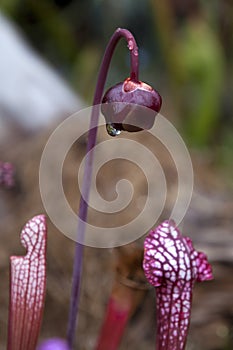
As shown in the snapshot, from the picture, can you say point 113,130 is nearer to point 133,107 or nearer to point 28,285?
point 133,107

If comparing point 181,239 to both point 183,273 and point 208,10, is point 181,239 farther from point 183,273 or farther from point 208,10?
point 208,10

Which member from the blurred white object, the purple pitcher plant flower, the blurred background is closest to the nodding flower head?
the purple pitcher plant flower

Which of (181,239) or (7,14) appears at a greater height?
(7,14)

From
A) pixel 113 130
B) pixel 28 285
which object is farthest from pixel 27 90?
pixel 113 130

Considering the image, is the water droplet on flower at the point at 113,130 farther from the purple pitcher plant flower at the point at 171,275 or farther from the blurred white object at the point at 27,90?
the blurred white object at the point at 27,90

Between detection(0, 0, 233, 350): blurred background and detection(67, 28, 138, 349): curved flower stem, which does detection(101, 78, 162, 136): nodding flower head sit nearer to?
detection(67, 28, 138, 349): curved flower stem

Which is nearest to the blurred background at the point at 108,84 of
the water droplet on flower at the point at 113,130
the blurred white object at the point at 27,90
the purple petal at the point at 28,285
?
the blurred white object at the point at 27,90

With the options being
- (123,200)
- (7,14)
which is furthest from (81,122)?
(7,14)
